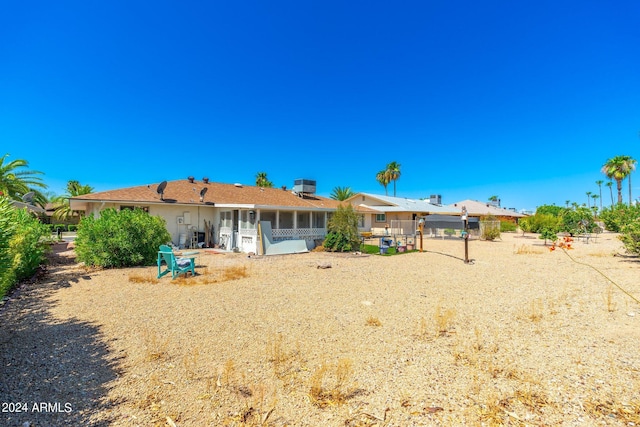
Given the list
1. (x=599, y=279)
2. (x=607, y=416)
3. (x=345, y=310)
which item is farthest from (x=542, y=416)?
(x=599, y=279)

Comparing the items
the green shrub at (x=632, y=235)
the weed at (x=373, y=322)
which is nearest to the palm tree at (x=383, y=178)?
the green shrub at (x=632, y=235)

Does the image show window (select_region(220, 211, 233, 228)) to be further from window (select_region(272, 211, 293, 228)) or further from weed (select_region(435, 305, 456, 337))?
weed (select_region(435, 305, 456, 337))

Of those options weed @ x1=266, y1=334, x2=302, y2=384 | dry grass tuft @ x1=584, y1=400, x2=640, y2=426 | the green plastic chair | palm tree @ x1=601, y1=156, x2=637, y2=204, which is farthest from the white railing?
palm tree @ x1=601, y1=156, x2=637, y2=204

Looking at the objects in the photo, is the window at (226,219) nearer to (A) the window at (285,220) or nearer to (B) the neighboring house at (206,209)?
(B) the neighboring house at (206,209)

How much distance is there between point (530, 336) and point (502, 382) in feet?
6.62

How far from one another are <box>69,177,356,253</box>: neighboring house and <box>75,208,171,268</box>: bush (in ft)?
16.1

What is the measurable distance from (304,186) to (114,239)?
1535cm

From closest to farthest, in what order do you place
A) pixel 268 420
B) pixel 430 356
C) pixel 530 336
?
pixel 268 420, pixel 430 356, pixel 530 336

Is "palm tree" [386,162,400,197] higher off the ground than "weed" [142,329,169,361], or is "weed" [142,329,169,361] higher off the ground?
"palm tree" [386,162,400,197]

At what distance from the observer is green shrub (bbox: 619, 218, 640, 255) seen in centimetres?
1338

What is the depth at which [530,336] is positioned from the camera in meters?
5.18

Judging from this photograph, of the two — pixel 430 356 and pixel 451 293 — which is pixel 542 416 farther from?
pixel 451 293

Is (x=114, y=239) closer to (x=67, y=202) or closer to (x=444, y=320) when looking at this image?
(x=444, y=320)

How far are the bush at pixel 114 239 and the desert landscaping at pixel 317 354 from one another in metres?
2.06
